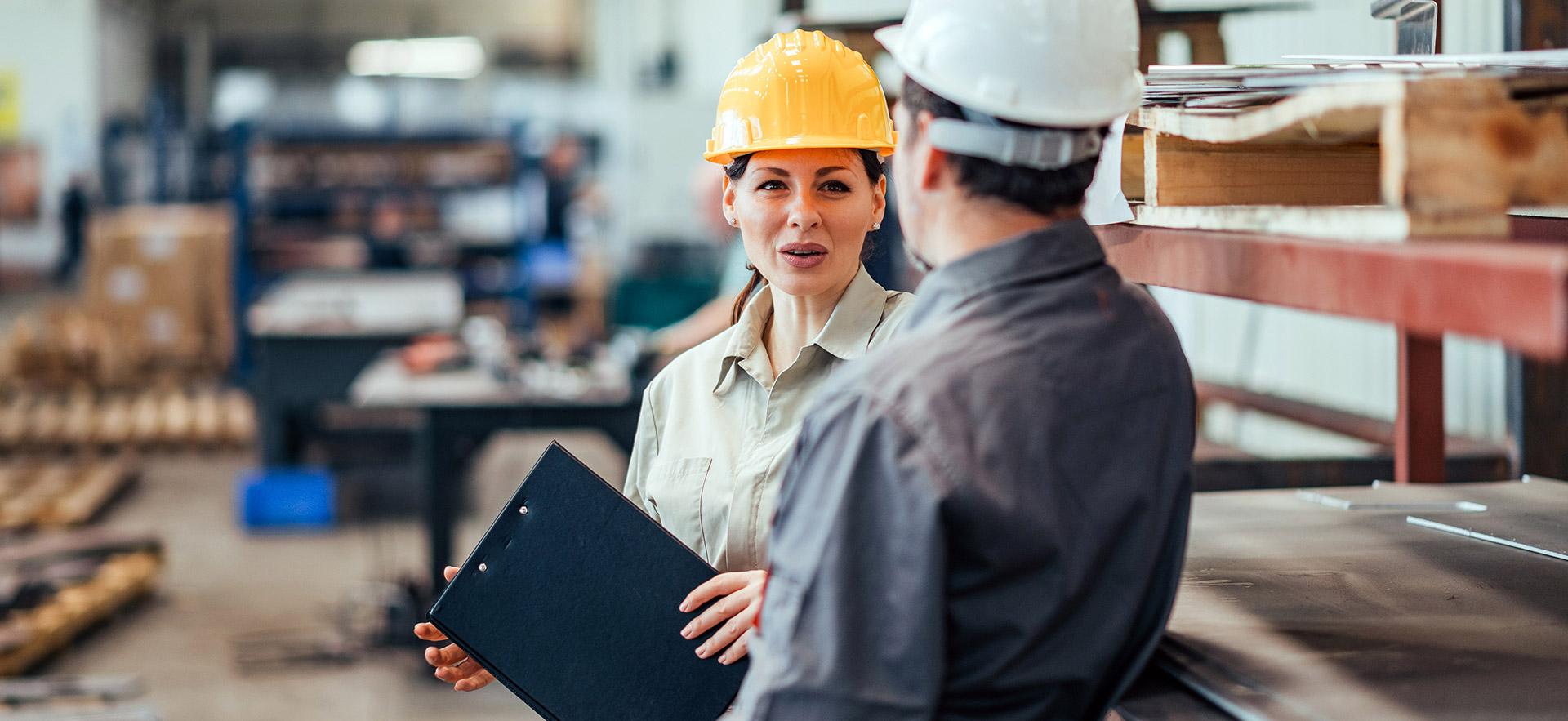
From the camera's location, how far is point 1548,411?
283 cm

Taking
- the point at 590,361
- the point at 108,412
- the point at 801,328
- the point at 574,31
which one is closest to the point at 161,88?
the point at 574,31

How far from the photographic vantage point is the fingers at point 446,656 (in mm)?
1715

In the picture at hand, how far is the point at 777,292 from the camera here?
1.89 m

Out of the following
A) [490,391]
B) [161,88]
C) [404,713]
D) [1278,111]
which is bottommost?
[404,713]

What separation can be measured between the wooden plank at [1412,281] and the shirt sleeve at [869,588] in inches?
13.2

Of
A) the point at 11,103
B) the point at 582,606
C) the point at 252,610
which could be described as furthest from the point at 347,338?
the point at 11,103

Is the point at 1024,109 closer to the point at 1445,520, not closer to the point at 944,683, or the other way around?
the point at 944,683

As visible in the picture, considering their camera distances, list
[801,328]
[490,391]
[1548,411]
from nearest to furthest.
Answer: [801,328] < [1548,411] < [490,391]

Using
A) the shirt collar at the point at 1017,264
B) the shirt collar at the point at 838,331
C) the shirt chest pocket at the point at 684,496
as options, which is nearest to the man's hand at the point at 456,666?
the shirt chest pocket at the point at 684,496

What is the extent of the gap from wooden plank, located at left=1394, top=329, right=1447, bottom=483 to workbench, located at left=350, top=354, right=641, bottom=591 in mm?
3139

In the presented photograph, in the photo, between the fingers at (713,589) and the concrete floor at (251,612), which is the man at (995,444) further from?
the concrete floor at (251,612)

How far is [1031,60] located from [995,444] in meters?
0.34

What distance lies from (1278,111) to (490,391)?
447 centimetres

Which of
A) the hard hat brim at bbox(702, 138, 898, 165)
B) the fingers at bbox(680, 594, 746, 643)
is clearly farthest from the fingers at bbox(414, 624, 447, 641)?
the hard hat brim at bbox(702, 138, 898, 165)
